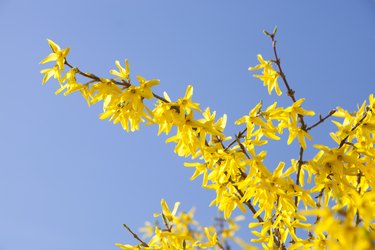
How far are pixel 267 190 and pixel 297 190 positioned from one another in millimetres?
174

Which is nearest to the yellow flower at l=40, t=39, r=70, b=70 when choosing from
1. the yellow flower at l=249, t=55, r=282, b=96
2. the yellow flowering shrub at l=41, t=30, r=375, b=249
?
the yellow flowering shrub at l=41, t=30, r=375, b=249

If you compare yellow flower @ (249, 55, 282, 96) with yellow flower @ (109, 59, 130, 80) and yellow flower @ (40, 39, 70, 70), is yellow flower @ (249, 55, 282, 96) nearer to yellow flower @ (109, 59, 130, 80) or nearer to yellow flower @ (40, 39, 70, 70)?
yellow flower @ (109, 59, 130, 80)

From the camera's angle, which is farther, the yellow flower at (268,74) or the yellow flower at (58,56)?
the yellow flower at (268,74)

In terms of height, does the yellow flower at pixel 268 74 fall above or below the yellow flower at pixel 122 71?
above

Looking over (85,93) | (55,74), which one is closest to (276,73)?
(85,93)

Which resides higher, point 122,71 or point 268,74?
point 268,74

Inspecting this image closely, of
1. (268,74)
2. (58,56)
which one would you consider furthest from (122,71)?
(268,74)

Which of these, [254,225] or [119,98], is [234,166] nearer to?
[254,225]

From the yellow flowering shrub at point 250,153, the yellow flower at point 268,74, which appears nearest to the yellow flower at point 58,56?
the yellow flowering shrub at point 250,153

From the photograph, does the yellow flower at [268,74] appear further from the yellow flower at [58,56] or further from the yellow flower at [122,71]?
the yellow flower at [58,56]

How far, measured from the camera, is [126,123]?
2266 millimetres

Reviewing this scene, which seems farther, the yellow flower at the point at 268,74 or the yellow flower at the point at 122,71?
the yellow flower at the point at 268,74

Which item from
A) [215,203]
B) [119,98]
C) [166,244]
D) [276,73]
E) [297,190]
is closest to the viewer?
[166,244]

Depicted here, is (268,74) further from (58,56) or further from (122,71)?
(58,56)
